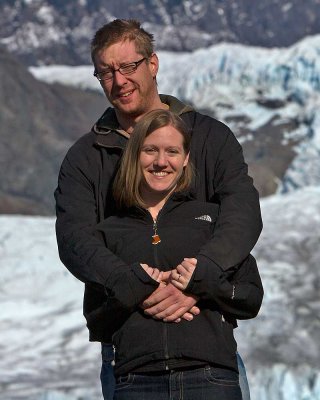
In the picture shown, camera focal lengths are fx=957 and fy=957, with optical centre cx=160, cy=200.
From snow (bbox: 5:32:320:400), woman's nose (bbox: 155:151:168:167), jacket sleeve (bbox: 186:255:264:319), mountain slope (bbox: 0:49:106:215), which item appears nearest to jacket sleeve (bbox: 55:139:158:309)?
jacket sleeve (bbox: 186:255:264:319)

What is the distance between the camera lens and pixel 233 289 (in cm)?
214

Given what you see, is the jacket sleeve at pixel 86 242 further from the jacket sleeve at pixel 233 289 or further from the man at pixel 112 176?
the jacket sleeve at pixel 233 289

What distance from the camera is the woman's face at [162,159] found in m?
2.22

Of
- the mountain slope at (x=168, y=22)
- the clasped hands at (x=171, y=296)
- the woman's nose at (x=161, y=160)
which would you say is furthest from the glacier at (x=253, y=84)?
the clasped hands at (x=171, y=296)

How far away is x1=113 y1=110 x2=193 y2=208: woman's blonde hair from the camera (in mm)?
2219

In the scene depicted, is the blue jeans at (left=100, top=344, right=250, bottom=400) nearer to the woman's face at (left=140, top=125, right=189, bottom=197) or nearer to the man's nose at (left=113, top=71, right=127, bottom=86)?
the woman's face at (left=140, top=125, right=189, bottom=197)

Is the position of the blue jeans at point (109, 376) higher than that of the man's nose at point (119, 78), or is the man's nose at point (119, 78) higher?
the man's nose at point (119, 78)

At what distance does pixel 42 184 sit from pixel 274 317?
33.9 m

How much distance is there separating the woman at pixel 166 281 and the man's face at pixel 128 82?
143mm

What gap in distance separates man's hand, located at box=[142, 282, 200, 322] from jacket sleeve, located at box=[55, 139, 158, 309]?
23mm

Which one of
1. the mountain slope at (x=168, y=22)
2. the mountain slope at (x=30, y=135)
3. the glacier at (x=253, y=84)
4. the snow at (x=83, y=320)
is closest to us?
the snow at (x=83, y=320)

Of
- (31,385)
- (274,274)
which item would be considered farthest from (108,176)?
(274,274)

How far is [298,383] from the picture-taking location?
8.16 m

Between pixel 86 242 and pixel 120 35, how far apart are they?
509mm
